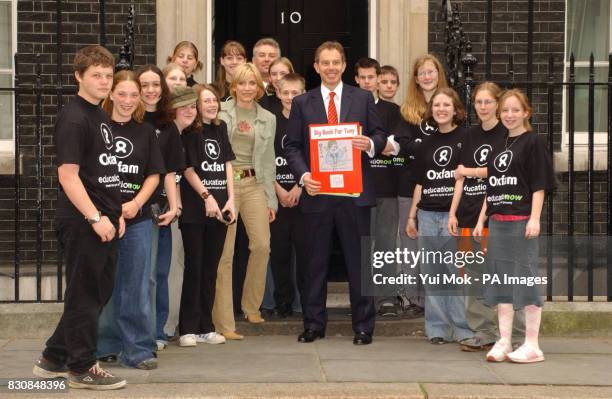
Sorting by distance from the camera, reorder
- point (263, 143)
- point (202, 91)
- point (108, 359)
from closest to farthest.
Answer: point (108, 359), point (202, 91), point (263, 143)

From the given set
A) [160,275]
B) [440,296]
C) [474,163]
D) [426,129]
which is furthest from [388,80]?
[160,275]

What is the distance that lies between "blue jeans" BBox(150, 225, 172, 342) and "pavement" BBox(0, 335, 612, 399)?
0.21m

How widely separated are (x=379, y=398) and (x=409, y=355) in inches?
53.5

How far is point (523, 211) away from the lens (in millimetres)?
7500

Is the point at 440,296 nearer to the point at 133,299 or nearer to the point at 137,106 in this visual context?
the point at 133,299

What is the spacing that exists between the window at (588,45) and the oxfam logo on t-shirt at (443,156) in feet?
11.4

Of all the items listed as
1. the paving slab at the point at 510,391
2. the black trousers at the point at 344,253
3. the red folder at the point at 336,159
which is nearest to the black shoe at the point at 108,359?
the black trousers at the point at 344,253

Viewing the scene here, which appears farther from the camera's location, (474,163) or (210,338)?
(210,338)

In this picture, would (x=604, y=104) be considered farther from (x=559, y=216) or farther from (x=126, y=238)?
(x=126, y=238)

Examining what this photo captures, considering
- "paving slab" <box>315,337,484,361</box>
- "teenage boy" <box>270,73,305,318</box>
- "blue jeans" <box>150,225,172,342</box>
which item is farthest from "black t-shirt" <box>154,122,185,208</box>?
"paving slab" <box>315,337,484,361</box>

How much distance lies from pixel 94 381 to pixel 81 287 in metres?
0.55

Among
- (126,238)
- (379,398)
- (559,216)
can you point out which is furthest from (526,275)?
(559,216)

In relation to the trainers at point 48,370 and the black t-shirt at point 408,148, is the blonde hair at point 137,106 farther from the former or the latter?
the black t-shirt at point 408,148

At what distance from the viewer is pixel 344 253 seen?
824cm
